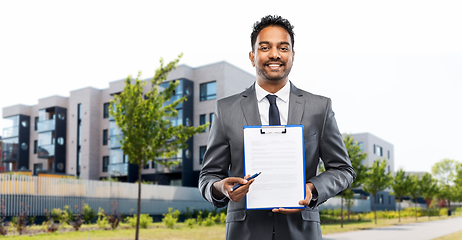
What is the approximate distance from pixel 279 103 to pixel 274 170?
0.48m

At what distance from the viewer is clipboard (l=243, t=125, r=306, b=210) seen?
6.89 feet

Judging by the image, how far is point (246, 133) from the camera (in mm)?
2141

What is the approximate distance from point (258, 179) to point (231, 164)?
1.16 ft

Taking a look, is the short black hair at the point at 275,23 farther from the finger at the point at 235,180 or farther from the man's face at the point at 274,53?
the finger at the point at 235,180

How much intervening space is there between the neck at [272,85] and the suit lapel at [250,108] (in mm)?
74

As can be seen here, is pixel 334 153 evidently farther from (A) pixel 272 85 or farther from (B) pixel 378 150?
(B) pixel 378 150

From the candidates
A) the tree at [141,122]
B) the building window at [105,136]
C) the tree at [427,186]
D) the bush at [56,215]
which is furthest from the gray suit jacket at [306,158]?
Result: the tree at [427,186]

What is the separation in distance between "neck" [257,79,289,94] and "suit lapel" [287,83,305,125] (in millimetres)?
70

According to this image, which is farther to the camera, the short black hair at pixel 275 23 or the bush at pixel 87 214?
the bush at pixel 87 214

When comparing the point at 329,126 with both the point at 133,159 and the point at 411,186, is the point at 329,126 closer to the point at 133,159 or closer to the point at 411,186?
the point at 133,159

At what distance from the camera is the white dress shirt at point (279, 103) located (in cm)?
242

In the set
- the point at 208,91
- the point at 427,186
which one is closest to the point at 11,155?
the point at 208,91

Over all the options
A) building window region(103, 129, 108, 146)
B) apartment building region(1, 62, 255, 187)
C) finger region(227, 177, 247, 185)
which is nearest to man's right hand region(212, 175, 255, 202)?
finger region(227, 177, 247, 185)

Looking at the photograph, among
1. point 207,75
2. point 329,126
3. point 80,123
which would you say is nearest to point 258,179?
point 329,126
